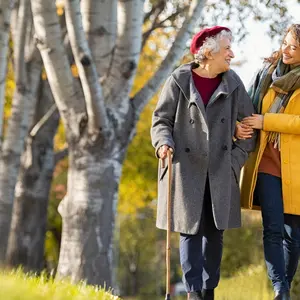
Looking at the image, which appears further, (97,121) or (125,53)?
(125,53)

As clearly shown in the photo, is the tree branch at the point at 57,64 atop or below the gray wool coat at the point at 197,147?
atop

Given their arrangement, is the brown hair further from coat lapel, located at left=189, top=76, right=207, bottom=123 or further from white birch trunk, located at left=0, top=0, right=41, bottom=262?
white birch trunk, located at left=0, top=0, right=41, bottom=262

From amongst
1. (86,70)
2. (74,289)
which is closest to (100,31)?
(86,70)

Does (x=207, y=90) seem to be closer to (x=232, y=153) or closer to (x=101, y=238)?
(x=232, y=153)

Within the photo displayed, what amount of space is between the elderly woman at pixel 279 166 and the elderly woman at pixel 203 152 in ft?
0.44

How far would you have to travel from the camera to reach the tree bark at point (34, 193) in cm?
1775

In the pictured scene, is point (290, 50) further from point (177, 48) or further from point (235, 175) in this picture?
point (177, 48)

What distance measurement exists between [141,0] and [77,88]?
1338 millimetres

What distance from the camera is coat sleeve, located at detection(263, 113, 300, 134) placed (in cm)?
707

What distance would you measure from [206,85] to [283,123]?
64cm

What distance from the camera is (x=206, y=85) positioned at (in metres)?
7.10

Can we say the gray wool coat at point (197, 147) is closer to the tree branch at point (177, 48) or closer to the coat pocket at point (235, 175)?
the coat pocket at point (235, 175)

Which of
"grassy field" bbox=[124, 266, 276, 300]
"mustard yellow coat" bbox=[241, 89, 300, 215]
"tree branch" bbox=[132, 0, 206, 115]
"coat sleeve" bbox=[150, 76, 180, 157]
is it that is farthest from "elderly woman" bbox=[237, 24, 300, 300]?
"tree branch" bbox=[132, 0, 206, 115]

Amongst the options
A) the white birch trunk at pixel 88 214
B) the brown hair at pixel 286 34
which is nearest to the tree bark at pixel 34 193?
the white birch trunk at pixel 88 214
